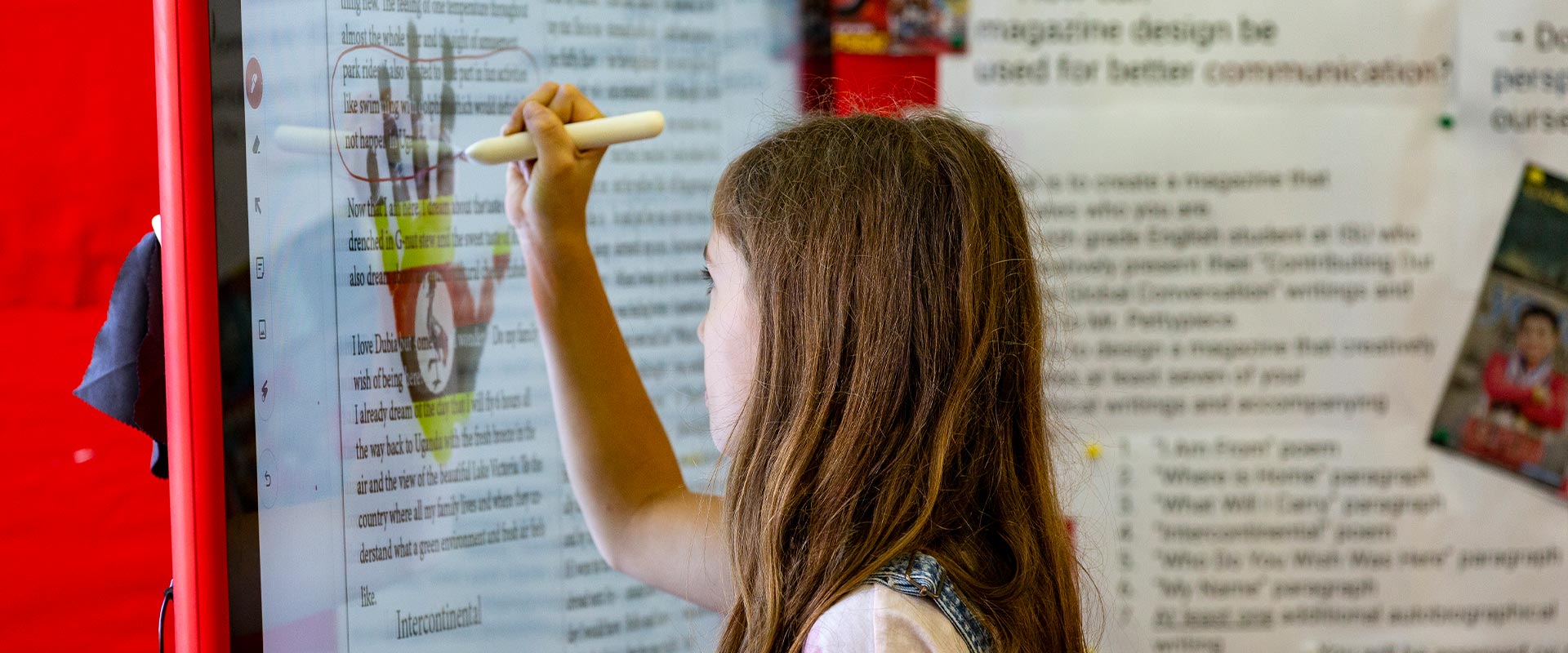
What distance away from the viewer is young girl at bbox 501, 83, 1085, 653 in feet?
1.99

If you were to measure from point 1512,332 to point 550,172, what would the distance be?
3.84ft

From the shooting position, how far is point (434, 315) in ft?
2.28

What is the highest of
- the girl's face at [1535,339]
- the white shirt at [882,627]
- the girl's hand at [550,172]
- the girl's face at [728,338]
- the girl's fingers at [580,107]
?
the girl's fingers at [580,107]

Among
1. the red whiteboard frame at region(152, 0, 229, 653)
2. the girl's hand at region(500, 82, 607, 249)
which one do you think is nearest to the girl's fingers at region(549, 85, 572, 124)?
the girl's hand at region(500, 82, 607, 249)

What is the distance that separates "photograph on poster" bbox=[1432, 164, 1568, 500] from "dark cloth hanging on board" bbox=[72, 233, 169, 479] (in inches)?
51.9

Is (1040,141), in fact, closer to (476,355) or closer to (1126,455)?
(1126,455)

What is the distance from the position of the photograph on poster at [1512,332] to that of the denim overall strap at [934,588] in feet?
3.23

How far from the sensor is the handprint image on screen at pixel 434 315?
581 millimetres

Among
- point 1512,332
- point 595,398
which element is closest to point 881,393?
point 595,398

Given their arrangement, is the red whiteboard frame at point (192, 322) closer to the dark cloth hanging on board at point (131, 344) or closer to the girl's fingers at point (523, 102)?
the dark cloth hanging on board at point (131, 344)

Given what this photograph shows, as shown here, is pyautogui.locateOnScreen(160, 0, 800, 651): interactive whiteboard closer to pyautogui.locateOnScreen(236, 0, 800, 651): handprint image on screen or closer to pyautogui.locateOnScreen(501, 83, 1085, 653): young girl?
pyautogui.locateOnScreen(236, 0, 800, 651): handprint image on screen

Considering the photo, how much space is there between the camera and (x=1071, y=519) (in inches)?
47.6

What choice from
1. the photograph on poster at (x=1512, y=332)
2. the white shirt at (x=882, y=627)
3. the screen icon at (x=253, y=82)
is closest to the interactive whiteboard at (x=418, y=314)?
the screen icon at (x=253, y=82)

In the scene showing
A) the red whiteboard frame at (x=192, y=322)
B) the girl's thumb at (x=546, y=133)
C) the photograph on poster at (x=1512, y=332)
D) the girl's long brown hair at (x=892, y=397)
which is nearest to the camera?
the red whiteboard frame at (x=192, y=322)
